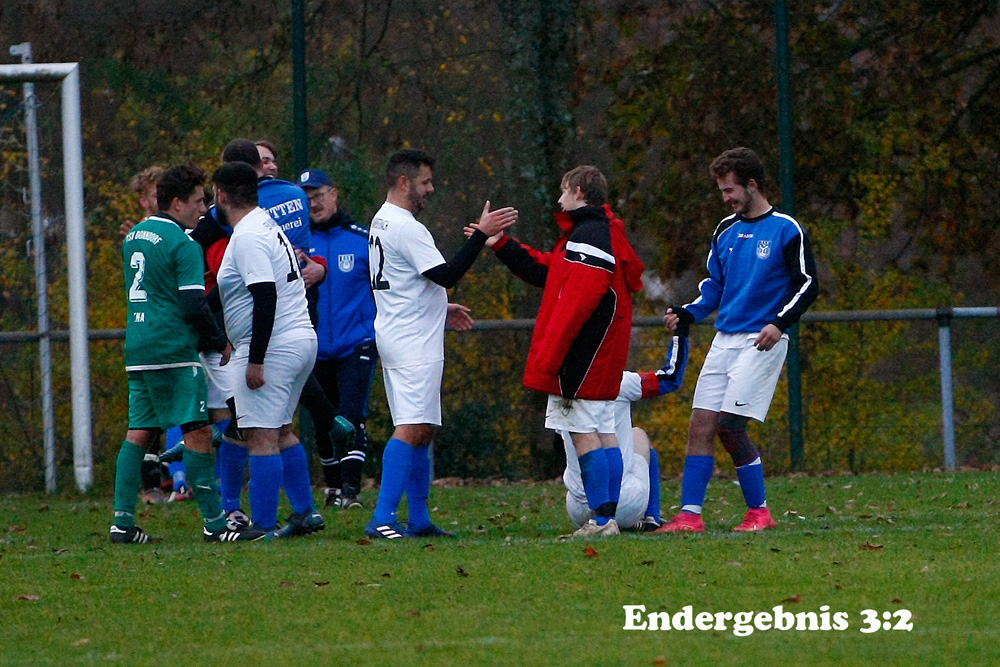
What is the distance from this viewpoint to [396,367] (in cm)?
796

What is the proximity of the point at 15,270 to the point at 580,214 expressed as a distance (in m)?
5.79

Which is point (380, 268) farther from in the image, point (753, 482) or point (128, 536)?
point (753, 482)

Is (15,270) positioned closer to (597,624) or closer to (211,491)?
(211,491)

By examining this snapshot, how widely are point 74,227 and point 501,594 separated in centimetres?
606

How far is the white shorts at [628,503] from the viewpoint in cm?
817

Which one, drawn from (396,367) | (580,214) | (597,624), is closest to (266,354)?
(396,367)

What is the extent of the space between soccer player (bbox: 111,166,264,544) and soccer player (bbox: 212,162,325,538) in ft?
0.53

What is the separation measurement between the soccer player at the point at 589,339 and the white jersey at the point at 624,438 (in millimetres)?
204

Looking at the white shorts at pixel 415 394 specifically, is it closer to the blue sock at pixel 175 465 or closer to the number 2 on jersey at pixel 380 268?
the number 2 on jersey at pixel 380 268

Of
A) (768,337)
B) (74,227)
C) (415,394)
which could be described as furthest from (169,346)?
(74,227)

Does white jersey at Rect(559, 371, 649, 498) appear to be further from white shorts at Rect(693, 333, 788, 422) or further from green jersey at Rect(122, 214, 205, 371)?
green jersey at Rect(122, 214, 205, 371)

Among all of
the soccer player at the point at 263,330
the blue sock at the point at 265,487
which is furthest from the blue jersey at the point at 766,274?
the blue sock at the point at 265,487

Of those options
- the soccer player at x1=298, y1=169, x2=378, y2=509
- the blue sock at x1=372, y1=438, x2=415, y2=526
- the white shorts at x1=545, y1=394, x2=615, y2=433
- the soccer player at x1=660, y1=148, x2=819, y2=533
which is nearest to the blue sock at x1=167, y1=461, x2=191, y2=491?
the soccer player at x1=298, y1=169, x2=378, y2=509

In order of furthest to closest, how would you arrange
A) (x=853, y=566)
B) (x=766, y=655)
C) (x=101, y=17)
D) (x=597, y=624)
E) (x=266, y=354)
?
(x=101, y=17)
(x=266, y=354)
(x=853, y=566)
(x=597, y=624)
(x=766, y=655)
